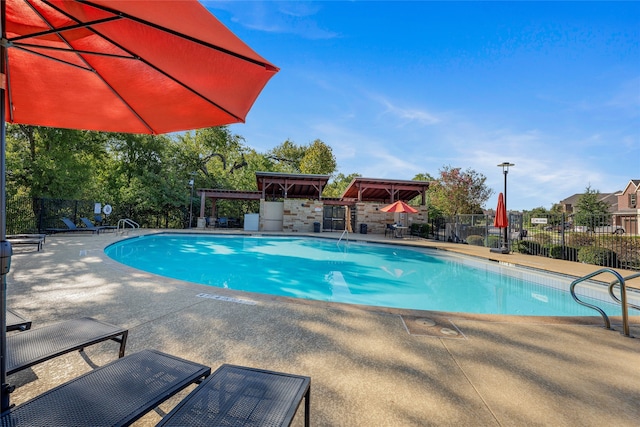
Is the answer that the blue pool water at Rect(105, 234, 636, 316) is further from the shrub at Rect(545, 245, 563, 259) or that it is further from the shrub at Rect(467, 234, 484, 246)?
the shrub at Rect(467, 234, 484, 246)

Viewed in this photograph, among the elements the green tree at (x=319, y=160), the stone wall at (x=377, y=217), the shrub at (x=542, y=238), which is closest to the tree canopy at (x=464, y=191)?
the stone wall at (x=377, y=217)

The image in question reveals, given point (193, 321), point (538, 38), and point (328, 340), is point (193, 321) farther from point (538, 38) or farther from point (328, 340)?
point (538, 38)

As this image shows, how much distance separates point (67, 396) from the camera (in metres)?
1.27

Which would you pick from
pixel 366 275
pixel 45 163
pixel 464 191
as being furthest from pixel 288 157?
pixel 366 275

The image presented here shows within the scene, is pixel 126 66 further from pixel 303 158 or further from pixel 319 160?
pixel 303 158

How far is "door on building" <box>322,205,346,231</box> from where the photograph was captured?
69.0 feet

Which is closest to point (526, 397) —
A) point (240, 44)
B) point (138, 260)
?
point (240, 44)

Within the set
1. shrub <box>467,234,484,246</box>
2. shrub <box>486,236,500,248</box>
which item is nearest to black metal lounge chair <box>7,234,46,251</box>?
shrub <box>486,236,500,248</box>

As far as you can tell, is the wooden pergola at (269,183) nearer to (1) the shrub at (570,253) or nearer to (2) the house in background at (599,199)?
(1) the shrub at (570,253)

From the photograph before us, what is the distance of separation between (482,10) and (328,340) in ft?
42.0

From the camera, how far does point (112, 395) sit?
1.29 meters

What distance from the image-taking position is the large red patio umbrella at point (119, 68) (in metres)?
1.39

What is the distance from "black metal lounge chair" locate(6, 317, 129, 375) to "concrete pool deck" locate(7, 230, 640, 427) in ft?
1.01

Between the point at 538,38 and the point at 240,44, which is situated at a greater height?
the point at 538,38
